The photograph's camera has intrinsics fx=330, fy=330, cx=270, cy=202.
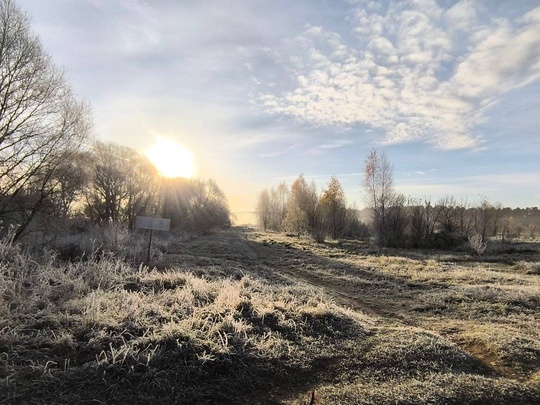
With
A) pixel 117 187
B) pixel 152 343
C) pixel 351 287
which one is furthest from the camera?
pixel 117 187

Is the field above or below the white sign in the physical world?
below

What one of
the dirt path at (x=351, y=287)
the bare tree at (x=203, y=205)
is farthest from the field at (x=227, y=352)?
the bare tree at (x=203, y=205)

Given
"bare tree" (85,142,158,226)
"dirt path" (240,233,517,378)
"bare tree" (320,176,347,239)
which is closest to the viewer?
"dirt path" (240,233,517,378)

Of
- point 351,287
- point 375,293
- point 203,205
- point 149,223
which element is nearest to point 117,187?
point 203,205

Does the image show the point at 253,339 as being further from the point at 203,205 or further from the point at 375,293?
the point at 203,205

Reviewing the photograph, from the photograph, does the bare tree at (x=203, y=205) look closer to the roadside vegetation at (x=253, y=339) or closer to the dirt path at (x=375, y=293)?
the dirt path at (x=375, y=293)

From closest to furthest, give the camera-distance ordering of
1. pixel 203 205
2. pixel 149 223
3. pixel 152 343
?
pixel 152 343 < pixel 149 223 < pixel 203 205

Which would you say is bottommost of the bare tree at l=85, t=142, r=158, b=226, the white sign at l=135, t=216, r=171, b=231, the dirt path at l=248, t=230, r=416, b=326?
the dirt path at l=248, t=230, r=416, b=326

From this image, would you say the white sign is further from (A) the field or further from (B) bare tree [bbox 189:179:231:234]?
(B) bare tree [bbox 189:179:231:234]

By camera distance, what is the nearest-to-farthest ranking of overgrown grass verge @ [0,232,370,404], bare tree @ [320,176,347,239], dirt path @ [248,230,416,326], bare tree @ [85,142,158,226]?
overgrown grass verge @ [0,232,370,404]
dirt path @ [248,230,416,326]
bare tree @ [85,142,158,226]
bare tree @ [320,176,347,239]

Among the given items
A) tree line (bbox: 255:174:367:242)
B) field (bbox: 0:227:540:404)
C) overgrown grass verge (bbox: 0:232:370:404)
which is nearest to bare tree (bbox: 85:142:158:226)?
tree line (bbox: 255:174:367:242)

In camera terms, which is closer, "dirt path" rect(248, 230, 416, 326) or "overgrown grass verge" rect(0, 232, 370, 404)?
"overgrown grass verge" rect(0, 232, 370, 404)

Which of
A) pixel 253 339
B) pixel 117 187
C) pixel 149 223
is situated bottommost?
pixel 253 339

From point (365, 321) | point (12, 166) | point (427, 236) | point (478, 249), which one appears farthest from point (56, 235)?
point (427, 236)
